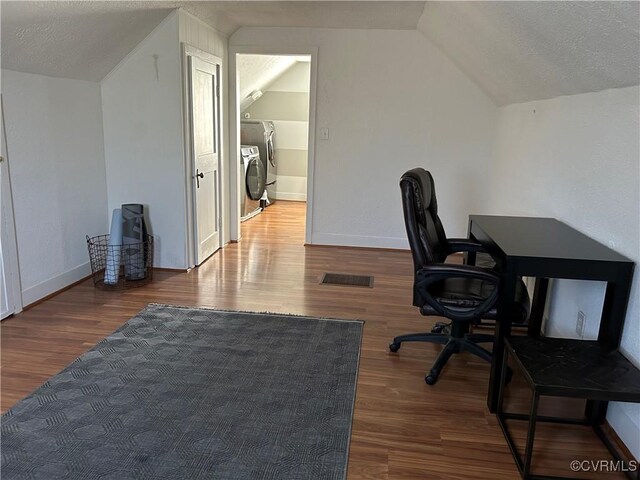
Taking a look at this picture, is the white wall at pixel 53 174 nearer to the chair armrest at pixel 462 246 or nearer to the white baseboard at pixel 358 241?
the white baseboard at pixel 358 241

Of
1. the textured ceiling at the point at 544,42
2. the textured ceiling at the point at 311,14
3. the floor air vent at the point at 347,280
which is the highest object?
the textured ceiling at the point at 311,14

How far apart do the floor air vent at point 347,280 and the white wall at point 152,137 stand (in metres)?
1.18

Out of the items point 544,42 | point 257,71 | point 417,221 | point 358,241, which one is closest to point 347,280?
point 358,241

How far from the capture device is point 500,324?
2141mm

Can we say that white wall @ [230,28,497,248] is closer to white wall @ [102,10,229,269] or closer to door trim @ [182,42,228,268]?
door trim @ [182,42,228,268]

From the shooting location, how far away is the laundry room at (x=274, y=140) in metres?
6.36

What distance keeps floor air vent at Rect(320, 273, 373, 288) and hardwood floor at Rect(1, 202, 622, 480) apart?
0.08 m

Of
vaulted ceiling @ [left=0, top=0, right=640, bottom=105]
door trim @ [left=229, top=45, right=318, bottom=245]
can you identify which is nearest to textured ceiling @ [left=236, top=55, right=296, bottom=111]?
door trim @ [left=229, top=45, right=318, bottom=245]

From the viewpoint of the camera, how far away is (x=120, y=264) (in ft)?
Answer: 12.3

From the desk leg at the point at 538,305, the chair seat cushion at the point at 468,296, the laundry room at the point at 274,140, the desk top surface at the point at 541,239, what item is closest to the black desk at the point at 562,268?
the desk top surface at the point at 541,239

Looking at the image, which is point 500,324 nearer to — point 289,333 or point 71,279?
point 289,333

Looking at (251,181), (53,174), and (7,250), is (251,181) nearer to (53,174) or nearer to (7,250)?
(53,174)

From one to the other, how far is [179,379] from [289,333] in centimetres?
74

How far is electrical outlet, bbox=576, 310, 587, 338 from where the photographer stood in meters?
2.41
